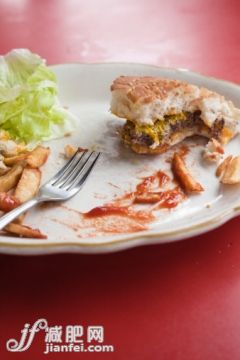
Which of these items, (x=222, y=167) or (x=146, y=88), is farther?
(x=146, y=88)

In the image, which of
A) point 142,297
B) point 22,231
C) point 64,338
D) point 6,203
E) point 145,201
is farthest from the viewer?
point 145,201

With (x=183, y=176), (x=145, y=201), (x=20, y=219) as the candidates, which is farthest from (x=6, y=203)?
(x=183, y=176)

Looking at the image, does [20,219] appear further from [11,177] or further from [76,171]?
[76,171]

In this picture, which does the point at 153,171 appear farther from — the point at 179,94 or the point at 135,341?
the point at 135,341

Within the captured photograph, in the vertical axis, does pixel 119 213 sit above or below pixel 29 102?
below

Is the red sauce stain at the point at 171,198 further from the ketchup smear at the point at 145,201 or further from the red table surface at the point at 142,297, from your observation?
the red table surface at the point at 142,297

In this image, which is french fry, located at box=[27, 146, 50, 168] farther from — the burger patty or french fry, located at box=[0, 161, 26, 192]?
the burger patty

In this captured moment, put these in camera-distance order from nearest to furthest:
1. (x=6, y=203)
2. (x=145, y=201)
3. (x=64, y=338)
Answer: (x=64, y=338), (x=6, y=203), (x=145, y=201)

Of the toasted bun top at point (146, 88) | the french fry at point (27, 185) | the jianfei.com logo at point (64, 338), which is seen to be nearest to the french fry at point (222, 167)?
the toasted bun top at point (146, 88)
